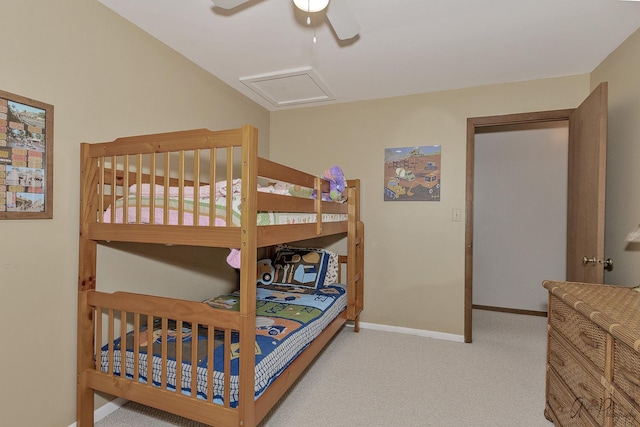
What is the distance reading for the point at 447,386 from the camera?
7.17ft

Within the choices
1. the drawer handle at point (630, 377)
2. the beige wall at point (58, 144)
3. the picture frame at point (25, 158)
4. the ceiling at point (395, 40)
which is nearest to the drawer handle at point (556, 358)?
the drawer handle at point (630, 377)

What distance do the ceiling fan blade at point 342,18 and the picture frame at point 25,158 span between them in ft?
4.88

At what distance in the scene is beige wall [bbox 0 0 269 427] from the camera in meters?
1.46

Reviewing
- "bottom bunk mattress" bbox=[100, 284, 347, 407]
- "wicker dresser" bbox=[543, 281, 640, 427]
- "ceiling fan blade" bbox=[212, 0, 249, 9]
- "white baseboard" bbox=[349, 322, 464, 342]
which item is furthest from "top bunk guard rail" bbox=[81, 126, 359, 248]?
"white baseboard" bbox=[349, 322, 464, 342]

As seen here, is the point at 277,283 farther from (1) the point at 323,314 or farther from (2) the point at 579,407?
(2) the point at 579,407

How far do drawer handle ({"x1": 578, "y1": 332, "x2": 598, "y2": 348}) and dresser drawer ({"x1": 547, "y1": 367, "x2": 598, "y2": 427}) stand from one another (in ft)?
1.02

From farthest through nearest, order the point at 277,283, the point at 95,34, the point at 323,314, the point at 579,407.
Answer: the point at 277,283
the point at 323,314
the point at 95,34
the point at 579,407

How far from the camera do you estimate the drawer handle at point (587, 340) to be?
52.9 inches

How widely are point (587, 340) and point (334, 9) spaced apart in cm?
194

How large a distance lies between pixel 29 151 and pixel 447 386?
2801 millimetres

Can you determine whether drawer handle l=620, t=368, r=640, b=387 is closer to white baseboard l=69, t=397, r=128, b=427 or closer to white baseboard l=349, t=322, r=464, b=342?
white baseboard l=349, t=322, r=464, b=342

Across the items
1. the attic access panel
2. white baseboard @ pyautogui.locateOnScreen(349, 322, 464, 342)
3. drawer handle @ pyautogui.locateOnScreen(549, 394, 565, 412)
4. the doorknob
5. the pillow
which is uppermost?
the attic access panel

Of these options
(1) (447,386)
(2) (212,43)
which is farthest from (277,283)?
(2) (212,43)

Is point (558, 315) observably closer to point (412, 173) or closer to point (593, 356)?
point (593, 356)
